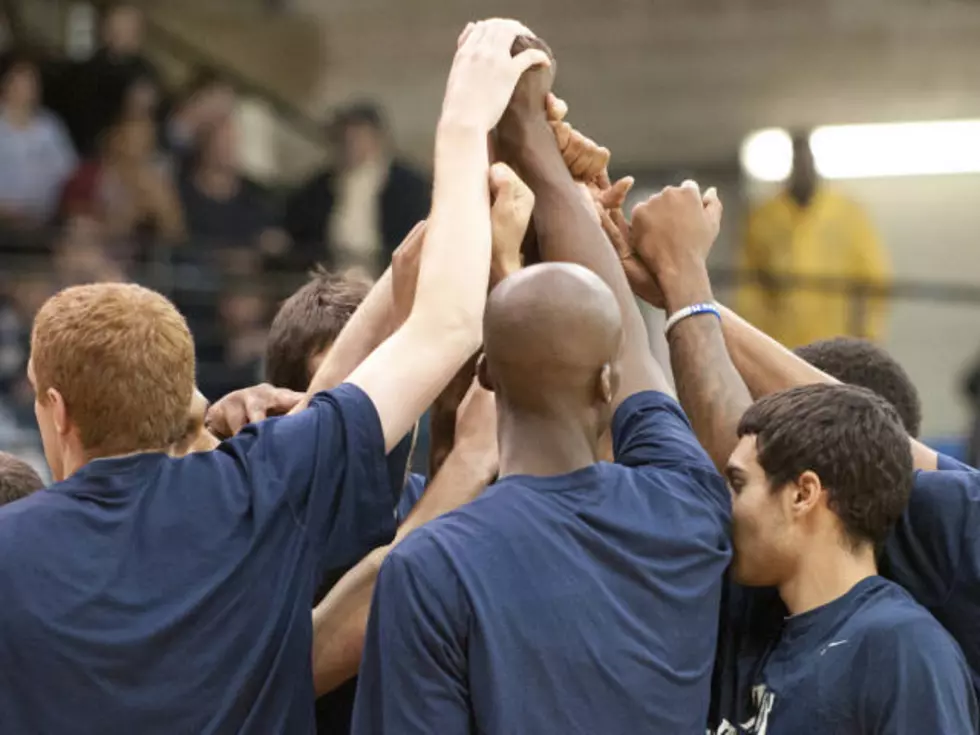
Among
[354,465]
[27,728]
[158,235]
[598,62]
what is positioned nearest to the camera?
[27,728]

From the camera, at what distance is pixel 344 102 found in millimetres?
11133

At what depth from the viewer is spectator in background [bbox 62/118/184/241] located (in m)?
8.13

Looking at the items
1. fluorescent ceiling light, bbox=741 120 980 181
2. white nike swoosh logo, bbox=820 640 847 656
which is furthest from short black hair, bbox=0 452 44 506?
fluorescent ceiling light, bbox=741 120 980 181

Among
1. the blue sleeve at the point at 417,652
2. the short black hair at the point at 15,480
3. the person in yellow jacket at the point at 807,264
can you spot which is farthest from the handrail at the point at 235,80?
the blue sleeve at the point at 417,652

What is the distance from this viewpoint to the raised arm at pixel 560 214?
2553mm

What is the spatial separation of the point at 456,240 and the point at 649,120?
8688 mm

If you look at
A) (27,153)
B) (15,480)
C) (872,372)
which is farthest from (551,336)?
(27,153)

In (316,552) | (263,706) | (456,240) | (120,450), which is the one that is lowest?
(263,706)

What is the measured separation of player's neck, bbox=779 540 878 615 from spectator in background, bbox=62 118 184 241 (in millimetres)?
6007

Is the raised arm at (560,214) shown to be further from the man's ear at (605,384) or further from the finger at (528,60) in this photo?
the man's ear at (605,384)

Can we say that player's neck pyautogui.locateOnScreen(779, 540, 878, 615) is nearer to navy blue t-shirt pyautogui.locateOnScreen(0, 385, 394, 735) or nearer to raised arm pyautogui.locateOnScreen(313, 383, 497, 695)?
raised arm pyautogui.locateOnScreen(313, 383, 497, 695)

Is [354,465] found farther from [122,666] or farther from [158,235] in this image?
[158,235]

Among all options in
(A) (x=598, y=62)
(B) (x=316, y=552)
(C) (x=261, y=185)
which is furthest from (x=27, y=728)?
(A) (x=598, y=62)

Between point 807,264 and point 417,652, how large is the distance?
671 cm
